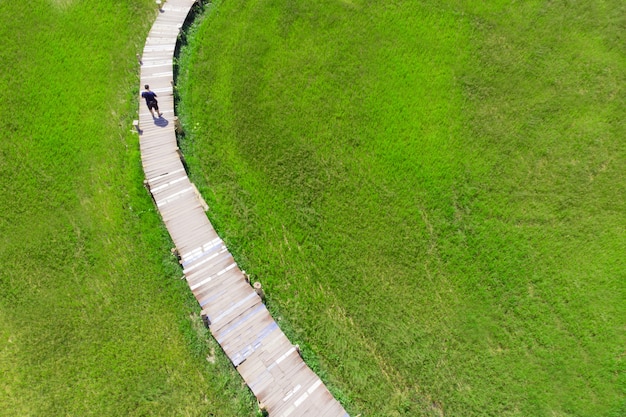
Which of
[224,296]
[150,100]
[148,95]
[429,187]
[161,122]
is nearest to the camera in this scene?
[224,296]

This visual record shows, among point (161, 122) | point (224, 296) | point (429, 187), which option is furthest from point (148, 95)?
point (429, 187)

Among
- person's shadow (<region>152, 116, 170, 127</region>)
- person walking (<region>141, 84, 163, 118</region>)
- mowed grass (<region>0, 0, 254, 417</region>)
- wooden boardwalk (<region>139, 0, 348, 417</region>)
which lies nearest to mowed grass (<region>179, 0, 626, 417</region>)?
wooden boardwalk (<region>139, 0, 348, 417</region>)

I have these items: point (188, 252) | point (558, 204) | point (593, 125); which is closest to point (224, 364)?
point (188, 252)

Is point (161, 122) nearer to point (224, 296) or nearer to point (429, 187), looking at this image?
point (224, 296)

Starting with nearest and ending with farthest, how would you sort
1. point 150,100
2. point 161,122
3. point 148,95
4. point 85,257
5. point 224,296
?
point 224,296 < point 85,257 < point 148,95 < point 150,100 < point 161,122

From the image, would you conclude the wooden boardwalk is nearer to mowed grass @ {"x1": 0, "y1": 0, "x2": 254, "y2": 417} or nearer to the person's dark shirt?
mowed grass @ {"x1": 0, "y1": 0, "x2": 254, "y2": 417}

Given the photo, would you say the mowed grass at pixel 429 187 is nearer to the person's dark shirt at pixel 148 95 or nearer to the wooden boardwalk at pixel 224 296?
the wooden boardwalk at pixel 224 296

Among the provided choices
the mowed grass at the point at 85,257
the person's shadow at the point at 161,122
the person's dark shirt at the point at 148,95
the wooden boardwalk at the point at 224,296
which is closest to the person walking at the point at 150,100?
the person's dark shirt at the point at 148,95
